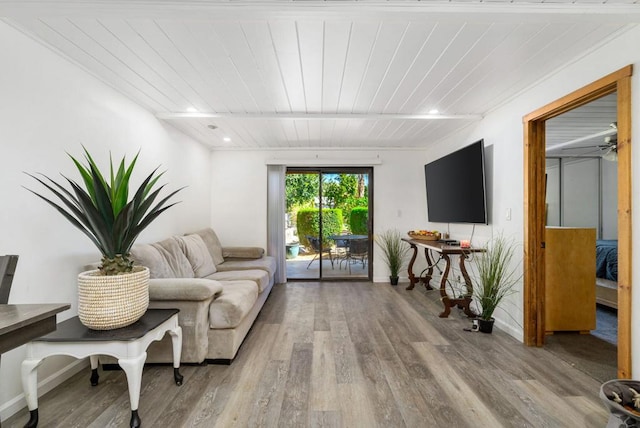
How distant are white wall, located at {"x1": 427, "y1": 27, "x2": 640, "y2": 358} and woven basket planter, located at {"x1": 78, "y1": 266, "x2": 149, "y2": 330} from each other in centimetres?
300

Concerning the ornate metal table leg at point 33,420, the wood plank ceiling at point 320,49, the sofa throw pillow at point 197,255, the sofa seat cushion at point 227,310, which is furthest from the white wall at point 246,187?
the ornate metal table leg at point 33,420

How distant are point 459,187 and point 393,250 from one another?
5.45 ft

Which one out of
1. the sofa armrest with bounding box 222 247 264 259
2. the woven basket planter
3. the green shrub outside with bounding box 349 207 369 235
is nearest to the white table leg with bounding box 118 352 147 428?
the woven basket planter

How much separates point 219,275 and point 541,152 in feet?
11.4

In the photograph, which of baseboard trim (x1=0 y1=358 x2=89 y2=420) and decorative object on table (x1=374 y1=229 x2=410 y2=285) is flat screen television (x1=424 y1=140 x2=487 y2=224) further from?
baseboard trim (x1=0 y1=358 x2=89 y2=420)

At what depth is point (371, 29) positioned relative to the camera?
1.78m

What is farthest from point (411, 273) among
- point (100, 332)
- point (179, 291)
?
point (100, 332)

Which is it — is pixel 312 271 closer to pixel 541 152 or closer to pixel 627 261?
pixel 541 152

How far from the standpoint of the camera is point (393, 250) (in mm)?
4938

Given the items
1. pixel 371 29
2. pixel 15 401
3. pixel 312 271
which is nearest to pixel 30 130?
pixel 15 401

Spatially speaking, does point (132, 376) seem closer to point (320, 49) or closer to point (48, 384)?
point (48, 384)

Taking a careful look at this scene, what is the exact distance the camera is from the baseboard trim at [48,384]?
5.56 feet

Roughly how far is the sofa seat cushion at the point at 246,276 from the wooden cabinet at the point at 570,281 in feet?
9.48

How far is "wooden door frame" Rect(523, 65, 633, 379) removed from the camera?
180 cm
